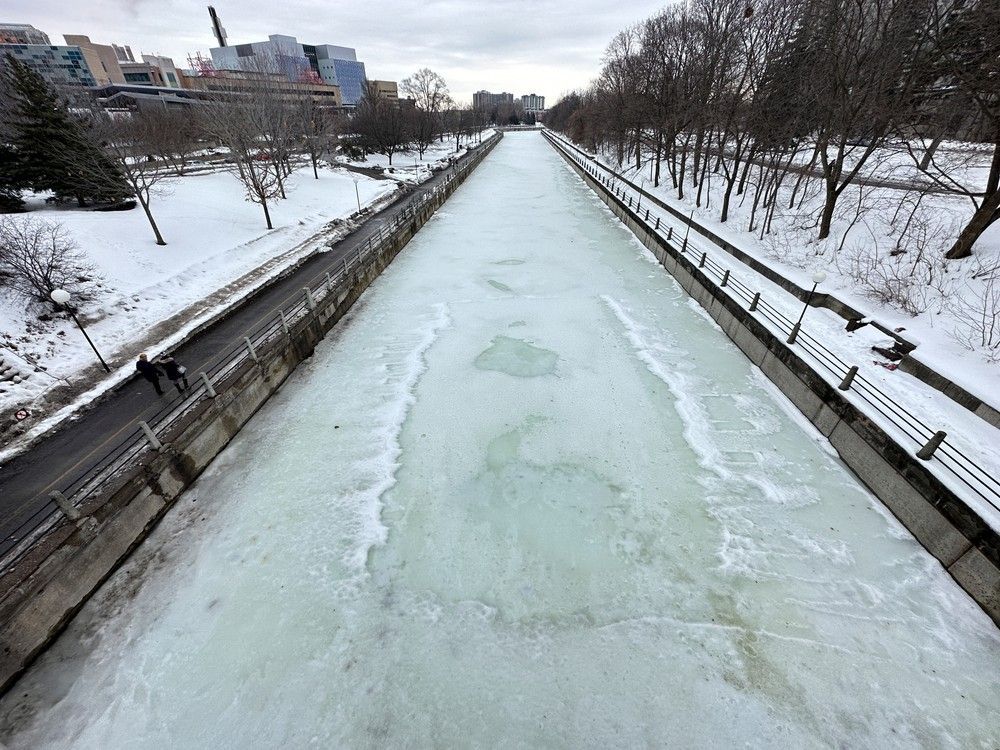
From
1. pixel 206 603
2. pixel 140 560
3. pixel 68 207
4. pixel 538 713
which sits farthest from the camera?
pixel 68 207

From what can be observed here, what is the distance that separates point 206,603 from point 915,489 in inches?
494

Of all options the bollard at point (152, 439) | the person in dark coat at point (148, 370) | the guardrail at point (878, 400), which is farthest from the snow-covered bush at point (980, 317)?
the person in dark coat at point (148, 370)

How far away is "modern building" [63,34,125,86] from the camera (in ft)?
429

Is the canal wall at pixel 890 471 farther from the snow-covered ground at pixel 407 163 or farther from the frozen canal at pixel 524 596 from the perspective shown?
the snow-covered ground at pixel 407 163

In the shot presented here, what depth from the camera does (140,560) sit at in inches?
291

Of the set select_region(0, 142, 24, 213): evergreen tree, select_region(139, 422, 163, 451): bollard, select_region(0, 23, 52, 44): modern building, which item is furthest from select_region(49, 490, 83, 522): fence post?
select_region(0, 23, 52, 44): modern building

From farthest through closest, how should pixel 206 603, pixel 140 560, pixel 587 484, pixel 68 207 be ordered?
pixel 68 207 → pixel 587 484 → pixel 140 560 → pixel 206 603

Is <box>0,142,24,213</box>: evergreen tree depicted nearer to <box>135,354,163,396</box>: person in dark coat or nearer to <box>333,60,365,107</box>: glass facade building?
<box>135,354,163,396</box>: person in dark coat

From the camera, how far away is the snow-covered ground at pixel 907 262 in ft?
33.0

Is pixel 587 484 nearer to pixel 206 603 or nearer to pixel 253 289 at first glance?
pixel 206 603

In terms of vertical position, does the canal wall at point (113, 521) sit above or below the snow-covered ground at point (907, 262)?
below

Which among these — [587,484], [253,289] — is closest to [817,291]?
[587,484]

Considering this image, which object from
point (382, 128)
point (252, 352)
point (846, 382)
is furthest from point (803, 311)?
point (382, 128)

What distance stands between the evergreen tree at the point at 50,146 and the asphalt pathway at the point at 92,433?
38.0 ft
